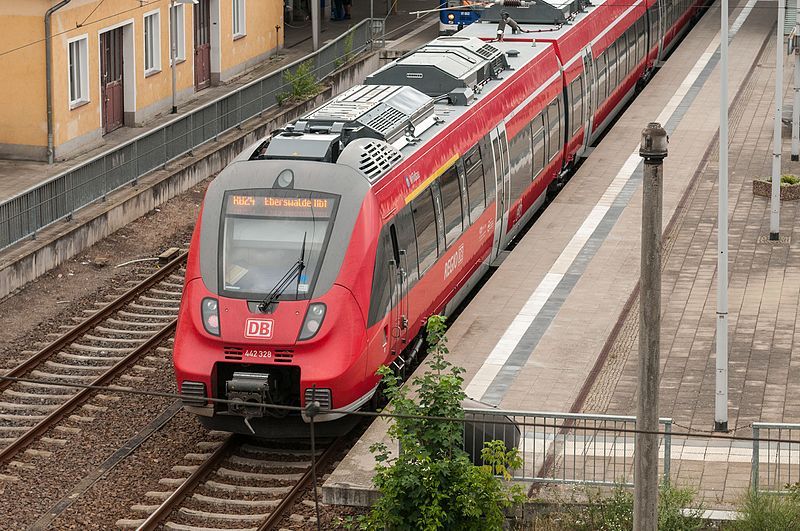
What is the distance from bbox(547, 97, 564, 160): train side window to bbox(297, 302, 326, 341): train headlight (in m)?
11.1

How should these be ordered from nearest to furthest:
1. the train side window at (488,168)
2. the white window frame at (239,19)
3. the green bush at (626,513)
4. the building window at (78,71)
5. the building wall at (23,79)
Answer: the green bush at (626,513), the train side window at (488,168), the building wall at (23,79), the building window at (78,71), the white window frame at (239,19)

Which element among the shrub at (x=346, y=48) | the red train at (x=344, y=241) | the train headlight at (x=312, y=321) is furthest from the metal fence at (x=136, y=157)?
the train headlight at (x=312, y=321)

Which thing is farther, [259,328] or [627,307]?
[627,307]

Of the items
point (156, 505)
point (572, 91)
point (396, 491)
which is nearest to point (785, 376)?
point (396, 491)

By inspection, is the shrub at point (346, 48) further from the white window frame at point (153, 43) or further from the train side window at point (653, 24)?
the train side window at point (653, 24)

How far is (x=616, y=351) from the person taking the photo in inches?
801

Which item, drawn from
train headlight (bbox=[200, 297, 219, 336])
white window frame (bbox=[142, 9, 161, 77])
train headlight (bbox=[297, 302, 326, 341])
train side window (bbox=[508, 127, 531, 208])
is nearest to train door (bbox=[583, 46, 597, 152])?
train side window (bbox=[508, 127, 531, 208])

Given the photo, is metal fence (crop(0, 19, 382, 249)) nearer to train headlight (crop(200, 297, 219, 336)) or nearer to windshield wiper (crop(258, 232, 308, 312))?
train headlight (crop(200, 297, 219, 336))

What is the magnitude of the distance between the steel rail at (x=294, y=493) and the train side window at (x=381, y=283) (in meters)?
1.65

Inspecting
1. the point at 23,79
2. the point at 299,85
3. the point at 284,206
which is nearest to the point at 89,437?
the point at 284,206

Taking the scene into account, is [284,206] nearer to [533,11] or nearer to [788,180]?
[788,180]

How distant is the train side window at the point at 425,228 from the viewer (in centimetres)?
1914

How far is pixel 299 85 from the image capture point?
3788cm

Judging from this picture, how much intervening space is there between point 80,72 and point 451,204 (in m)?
15.0
